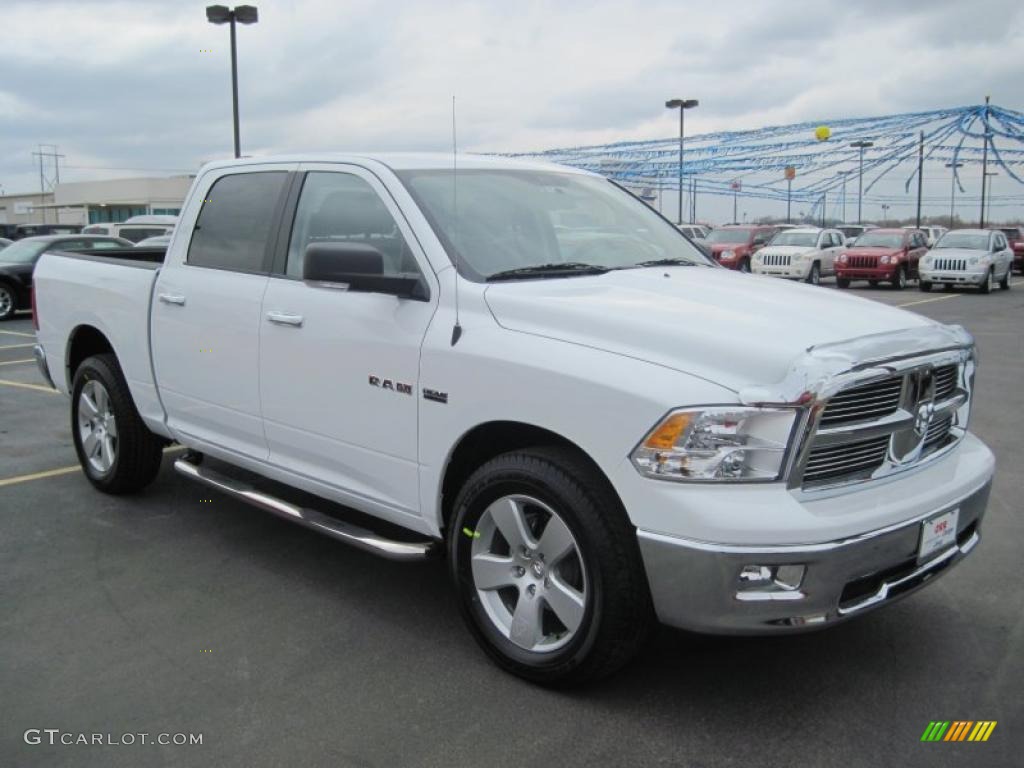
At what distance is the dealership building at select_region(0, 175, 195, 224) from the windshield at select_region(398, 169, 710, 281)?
72.1 m

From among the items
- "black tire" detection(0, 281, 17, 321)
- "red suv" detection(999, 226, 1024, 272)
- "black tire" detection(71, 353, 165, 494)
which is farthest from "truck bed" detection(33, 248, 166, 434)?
"red suv" detection(999, 226, 1024, 272)

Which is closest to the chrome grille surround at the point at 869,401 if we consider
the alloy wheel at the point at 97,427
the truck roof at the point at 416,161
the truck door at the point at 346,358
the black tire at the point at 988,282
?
the truck door at the point at 346,358

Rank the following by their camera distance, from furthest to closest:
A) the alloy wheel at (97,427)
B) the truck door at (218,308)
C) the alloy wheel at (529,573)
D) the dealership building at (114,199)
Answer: the dealership building at (114,199) < the alloy wheel at (97,427) < the truck door at (218,308) < the alloy wheel at (529,573)

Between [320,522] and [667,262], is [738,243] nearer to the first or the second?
[667,262]

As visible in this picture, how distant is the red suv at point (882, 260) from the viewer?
85.0 ft

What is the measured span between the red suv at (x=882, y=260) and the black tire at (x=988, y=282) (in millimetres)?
2105

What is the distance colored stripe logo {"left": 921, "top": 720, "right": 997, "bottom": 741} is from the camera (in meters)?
3.00

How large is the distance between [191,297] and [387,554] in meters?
1.93

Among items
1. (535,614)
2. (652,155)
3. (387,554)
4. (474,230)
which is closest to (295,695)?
(387,554)

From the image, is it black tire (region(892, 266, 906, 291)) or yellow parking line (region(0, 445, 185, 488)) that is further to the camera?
black tire (region(892, 266, 906, 291))

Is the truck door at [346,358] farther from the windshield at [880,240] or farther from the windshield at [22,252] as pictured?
the windshield at [880,240]

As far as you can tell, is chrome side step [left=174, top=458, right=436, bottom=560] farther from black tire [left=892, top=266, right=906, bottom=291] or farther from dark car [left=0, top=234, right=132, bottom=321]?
black tire [left=892, top=266, right=906, bottom=291]

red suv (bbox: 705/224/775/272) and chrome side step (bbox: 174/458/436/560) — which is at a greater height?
red suv (bbox: 705/224/775/272)

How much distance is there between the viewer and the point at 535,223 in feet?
13.4
